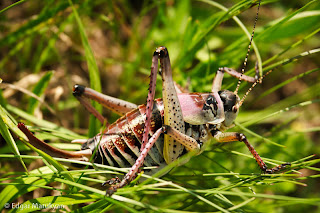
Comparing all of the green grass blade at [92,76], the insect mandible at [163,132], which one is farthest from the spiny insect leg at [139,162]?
the green grass blade at [92,76]

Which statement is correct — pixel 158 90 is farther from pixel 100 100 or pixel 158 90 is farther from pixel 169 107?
pixel 169 107

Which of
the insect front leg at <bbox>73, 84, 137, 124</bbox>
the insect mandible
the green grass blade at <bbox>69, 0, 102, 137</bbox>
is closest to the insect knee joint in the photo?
the insect front leg at <bbox>73, 84, 137, 124</bbox>

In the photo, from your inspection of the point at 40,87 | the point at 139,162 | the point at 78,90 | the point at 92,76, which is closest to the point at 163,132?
the point at 139,162

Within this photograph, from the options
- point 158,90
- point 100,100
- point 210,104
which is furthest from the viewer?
point 158,90

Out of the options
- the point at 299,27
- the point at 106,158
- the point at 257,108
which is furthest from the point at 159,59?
the point at 257,108

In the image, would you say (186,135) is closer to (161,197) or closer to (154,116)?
(154,116)

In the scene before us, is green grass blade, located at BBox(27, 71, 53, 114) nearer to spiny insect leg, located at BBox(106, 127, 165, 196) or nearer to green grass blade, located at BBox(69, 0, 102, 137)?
green grass blade, located at BBox(69, 0, 102, 137)
